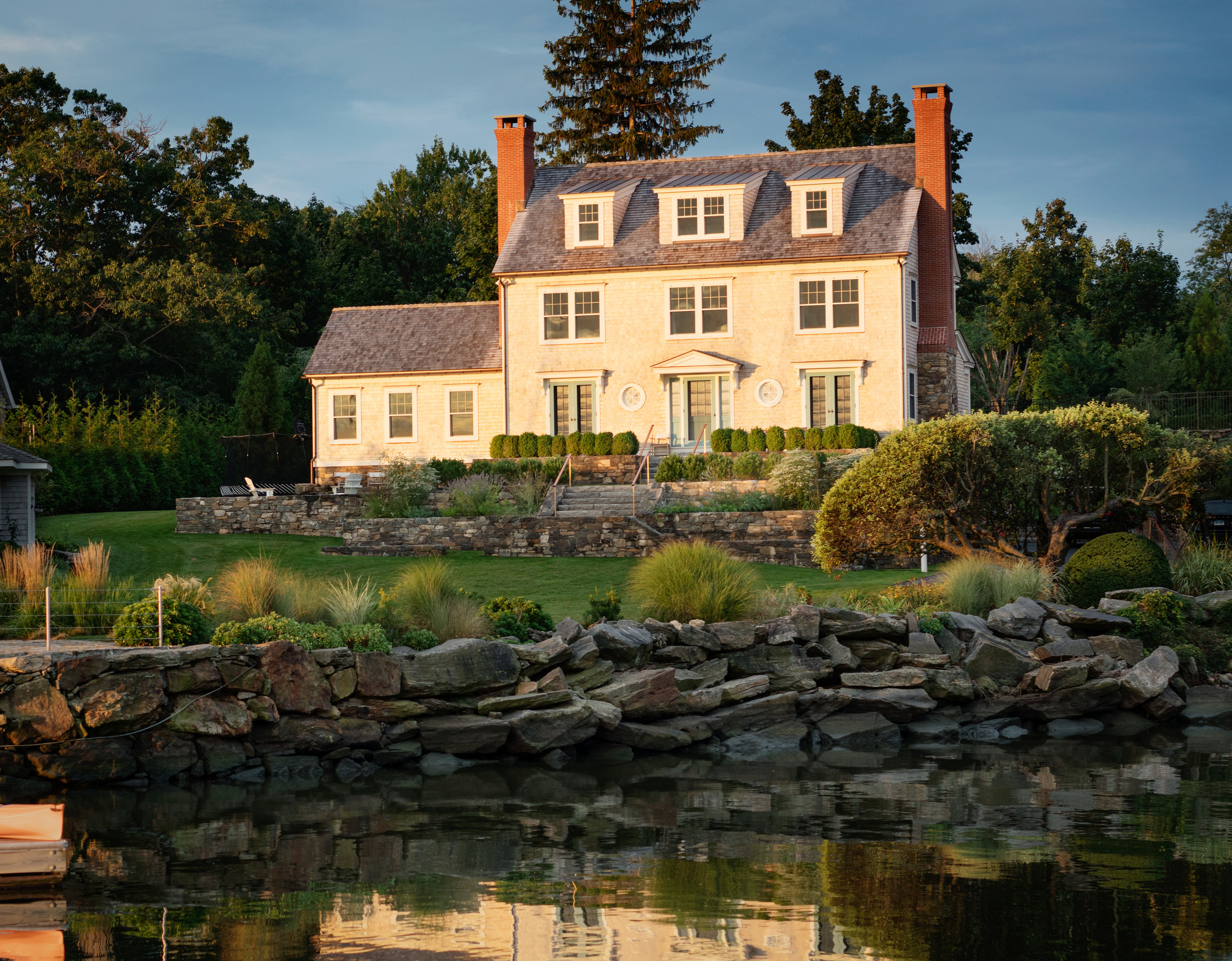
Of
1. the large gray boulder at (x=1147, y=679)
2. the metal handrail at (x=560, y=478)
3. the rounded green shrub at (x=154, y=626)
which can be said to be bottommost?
the large gray boulder at (x=1147, y=679)

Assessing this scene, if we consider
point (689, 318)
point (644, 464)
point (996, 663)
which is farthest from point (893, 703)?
point (689, 318)

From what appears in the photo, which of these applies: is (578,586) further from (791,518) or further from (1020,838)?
(1020,838)

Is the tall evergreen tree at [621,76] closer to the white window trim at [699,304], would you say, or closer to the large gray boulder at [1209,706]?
the white window trim at [699,304]

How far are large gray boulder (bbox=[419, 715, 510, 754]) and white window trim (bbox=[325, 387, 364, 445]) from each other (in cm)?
2458

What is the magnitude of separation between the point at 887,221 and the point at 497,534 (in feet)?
50.2

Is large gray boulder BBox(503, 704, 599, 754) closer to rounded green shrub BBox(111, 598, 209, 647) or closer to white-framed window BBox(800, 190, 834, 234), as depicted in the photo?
rounded green shrub BBox(111, 598, 209, 647)

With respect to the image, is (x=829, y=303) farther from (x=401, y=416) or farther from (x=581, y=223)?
(x=401, y=416)

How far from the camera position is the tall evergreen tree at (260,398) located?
130ft

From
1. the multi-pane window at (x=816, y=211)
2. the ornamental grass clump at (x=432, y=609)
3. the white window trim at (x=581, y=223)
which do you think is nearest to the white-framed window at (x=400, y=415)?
the white window trim at (x=581, y=223)

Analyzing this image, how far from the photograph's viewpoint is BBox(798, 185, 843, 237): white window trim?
34.5m

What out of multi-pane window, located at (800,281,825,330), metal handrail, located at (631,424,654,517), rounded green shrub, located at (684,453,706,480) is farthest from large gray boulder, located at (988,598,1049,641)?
multi-pane window, located at (800,281,825,330)

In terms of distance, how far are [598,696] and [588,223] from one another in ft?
79.6

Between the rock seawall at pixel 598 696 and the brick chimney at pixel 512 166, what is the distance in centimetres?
2454

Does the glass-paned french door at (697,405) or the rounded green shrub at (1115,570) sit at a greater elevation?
the glass-paned french door at (697,405)
